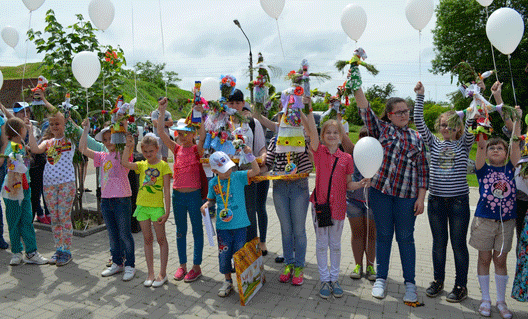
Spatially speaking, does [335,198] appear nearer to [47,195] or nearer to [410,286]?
[410,286]

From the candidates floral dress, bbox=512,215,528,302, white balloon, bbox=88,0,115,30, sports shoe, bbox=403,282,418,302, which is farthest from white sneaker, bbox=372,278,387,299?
white balloon, bbox=88,0,115,30

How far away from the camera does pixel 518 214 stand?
11.6ft

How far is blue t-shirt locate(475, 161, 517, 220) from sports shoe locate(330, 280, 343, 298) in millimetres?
1496

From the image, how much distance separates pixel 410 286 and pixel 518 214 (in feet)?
4.06

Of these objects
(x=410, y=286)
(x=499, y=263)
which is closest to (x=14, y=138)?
(x=410, y=286)

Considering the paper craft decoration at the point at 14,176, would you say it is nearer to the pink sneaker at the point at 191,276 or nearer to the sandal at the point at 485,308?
the pink sneaker at the point at 191,276

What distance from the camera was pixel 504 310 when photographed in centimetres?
330

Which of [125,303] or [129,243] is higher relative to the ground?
[129,243]

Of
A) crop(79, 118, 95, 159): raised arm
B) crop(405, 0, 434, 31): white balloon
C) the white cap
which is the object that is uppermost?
crop(405, 0, 434, 31): white balloon

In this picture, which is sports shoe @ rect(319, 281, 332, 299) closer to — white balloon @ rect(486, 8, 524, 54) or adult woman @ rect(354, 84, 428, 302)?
adult woman @ rect(354, 84, 428, 302)

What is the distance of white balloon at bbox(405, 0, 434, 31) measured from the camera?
12.9 feet

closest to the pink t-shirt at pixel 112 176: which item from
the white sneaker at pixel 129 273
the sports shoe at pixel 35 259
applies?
the white sneaker at pixel 129 273

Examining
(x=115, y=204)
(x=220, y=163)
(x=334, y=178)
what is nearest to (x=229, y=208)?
(x=220, y=163)

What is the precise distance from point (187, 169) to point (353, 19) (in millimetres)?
2472
